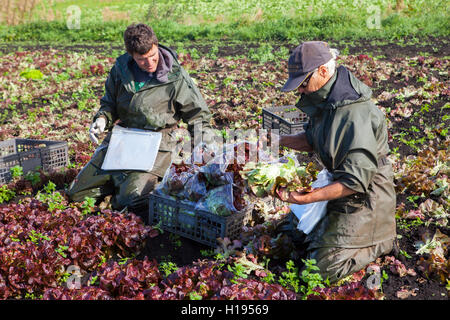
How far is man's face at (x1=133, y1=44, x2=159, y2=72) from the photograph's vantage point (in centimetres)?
480

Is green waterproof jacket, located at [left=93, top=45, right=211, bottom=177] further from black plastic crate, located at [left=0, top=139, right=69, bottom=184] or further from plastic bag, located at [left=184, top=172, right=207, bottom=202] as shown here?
black plastic crate, located at [left=0, top=139, right=69, bottom=184]

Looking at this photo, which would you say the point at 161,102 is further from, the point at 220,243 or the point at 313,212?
the point at 313,212

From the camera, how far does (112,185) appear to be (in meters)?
5.46

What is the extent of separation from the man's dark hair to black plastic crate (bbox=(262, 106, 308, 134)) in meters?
2.24

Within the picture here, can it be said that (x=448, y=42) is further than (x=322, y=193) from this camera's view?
Yes

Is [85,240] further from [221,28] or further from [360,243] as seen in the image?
[221,28]

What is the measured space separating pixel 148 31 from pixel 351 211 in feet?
8.40

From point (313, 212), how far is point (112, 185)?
2490 mm

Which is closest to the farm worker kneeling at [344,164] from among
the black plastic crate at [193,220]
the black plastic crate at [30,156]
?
the black plastic crate at [193,220]

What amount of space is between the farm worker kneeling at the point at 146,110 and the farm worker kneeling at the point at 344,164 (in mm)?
1636

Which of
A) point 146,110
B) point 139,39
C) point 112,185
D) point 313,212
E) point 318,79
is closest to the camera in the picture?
point 318,79

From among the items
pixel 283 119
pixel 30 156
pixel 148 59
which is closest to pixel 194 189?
pixel 148 59

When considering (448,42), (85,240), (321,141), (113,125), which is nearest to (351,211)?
(321,141)

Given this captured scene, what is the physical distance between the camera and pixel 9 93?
33.9 feet
